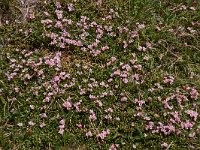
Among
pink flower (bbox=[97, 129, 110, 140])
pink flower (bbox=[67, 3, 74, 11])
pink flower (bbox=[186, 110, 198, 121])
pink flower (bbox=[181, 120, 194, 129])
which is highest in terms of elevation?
pink flower (bbox=[67, 3, 74, 11])

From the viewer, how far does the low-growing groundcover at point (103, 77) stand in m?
6.08

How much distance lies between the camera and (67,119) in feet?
20.2

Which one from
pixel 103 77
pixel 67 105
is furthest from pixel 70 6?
pixel 67 105

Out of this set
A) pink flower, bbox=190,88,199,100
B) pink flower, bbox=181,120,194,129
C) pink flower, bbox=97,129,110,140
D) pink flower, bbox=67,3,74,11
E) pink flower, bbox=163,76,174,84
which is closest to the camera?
pink flower, bbox=97,129,110,140

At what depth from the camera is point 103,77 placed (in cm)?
663

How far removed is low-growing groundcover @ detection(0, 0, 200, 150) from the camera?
239 inches

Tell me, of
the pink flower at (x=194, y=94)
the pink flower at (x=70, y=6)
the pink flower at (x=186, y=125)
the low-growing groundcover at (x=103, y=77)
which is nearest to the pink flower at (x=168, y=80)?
the low-growing groundcover at (x=103, y=77)

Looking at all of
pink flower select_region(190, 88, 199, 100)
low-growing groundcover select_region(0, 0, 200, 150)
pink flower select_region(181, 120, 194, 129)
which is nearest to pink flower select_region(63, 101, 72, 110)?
low-growing groundcover select_region(0, 0, 200, 150)

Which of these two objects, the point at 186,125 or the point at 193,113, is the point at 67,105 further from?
the point at 193,113

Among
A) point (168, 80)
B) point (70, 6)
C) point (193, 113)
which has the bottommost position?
point (193, 113)

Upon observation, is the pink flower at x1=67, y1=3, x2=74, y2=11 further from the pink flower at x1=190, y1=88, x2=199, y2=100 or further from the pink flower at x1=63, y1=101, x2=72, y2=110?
the pink flower at x1=190, y1=88, x2=199, y2=100

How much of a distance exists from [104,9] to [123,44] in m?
0.78

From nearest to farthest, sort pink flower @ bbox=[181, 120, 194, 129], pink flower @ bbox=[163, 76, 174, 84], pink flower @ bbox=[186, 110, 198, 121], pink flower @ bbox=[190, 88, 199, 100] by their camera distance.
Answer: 1. pink flower @ bbox=[181, 120, 194, 129]
2. pink flower @ bbox=[186, 110, 198, 121]
3. pink flower @ bbox=[190, 88, 199, 100]
4. pink flower @ bbox=[163, 76, 174, 84]

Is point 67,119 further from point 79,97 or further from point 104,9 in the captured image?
point 104,9
